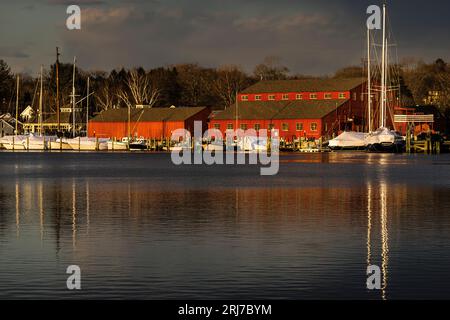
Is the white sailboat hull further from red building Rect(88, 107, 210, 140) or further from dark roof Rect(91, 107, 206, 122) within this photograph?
A: dark roof Rect(91, 107, 206, 122)

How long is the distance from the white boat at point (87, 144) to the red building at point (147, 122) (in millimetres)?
10451

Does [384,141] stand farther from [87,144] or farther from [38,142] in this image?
[38,142]

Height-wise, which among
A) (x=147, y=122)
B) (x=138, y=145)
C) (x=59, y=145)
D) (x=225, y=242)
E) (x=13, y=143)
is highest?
(x=147, y=122)

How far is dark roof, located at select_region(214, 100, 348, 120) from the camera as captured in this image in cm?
13600

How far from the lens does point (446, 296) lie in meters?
16.9

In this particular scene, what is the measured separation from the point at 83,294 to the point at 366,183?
36.8m

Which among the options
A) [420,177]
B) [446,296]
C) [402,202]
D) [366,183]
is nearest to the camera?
[446,296]

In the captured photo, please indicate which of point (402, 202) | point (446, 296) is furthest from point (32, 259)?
point (402, 202)

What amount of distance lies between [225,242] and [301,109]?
115 metres

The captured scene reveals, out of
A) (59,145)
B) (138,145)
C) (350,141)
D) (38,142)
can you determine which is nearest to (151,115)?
→ (138,145)

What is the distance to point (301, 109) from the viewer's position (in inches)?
5463

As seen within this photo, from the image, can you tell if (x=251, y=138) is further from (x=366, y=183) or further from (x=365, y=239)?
(x=365, y=239)

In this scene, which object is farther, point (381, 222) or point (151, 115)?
point (151, 115)

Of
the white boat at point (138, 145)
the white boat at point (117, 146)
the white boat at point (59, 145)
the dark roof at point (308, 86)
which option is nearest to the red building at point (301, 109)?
the dark roof at point (308, 86)
